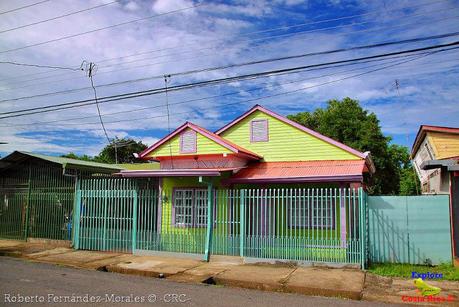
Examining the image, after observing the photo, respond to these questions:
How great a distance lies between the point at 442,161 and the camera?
1062 centimetres

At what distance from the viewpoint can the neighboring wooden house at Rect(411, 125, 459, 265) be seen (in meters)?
10.8

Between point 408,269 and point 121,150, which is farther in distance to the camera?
point 121,150

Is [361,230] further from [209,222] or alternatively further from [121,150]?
[121,150]

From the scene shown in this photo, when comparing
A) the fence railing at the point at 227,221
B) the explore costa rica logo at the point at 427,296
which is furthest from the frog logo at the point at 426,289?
the fence railing at the point at 227,221

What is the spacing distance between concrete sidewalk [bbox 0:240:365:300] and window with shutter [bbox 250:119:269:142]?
489 cm

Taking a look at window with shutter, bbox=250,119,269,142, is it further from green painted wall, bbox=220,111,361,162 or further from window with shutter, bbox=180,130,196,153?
window with shutter, bbox=180,130,196,153

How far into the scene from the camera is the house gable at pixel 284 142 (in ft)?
45.6

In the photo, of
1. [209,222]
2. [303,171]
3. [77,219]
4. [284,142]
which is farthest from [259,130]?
[77,219]

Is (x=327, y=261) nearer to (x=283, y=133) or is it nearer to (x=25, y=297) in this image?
(x=283, y=133)

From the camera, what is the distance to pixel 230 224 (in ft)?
41.3

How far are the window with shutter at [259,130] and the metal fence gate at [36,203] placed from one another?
22.4 ft

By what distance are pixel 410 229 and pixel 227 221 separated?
5260 millimetres

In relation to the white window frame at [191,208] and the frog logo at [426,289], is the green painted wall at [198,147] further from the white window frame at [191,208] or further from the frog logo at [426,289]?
the frog logo at [426,289]

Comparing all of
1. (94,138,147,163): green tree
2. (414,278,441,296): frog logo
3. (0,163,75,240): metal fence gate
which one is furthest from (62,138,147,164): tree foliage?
(414,278,441,296): frog logo
